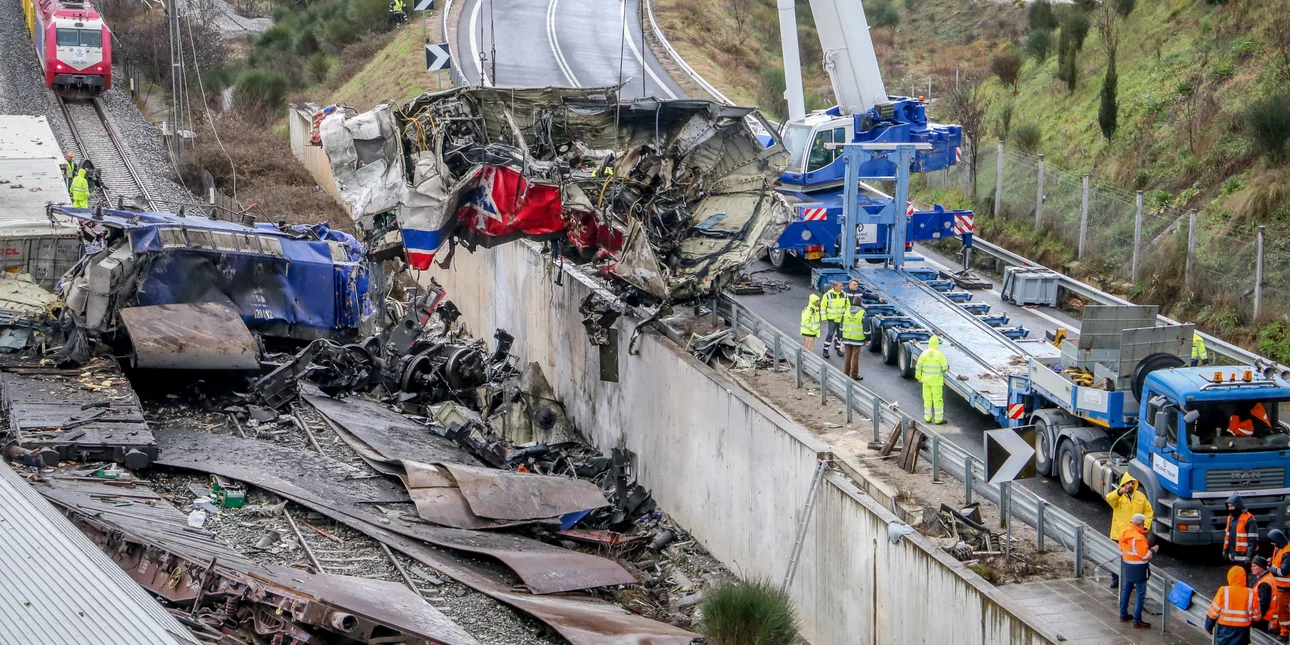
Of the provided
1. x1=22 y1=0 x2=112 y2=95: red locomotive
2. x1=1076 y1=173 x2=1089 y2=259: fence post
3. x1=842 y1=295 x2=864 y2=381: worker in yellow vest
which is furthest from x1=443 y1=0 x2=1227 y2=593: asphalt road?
x1=22 y1=0 x2=112 y2=95: red locomotive

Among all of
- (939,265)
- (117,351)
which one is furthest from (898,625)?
(939,265)

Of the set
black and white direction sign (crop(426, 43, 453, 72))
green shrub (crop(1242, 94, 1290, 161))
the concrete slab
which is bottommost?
the concrete slab

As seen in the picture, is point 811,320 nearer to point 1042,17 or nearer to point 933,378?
point 933,378

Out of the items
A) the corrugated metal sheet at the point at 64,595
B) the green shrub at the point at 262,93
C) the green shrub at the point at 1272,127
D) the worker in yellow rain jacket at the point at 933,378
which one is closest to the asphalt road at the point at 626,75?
the worker in yellow rain jacket at the point at 933,378

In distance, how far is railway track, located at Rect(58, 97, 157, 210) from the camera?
109ft

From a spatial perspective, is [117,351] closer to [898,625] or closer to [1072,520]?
[898,625]

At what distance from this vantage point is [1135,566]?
11102 mm

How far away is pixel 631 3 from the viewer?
52688mm

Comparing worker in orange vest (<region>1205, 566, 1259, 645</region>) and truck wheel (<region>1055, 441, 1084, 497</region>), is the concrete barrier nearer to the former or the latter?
worker in orange vest (<region>1205, 566, 1259, 645</region>)

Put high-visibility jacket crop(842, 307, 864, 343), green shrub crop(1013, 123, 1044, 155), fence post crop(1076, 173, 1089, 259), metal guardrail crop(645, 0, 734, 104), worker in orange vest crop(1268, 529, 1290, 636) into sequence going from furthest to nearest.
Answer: metal guardrail crop(645, 0, 734, 104) < green shrub crop(1013, 123, 1044, 155) < fence post crop(1076, 173, 1089, 259) < high-visibility jacket crop(842, 307, 864, 343) < worker in orange vest crop(1268, 529, 1290, 636)

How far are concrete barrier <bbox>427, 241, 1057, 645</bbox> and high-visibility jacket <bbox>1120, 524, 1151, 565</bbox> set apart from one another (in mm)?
1078

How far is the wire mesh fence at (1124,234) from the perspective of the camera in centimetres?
2058

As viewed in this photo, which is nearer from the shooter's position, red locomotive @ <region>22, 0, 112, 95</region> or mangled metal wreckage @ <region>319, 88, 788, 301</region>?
mangled metal wreckage @ <region>319, 88, 788, 301</region>

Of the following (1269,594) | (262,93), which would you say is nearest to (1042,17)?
(262,93)
